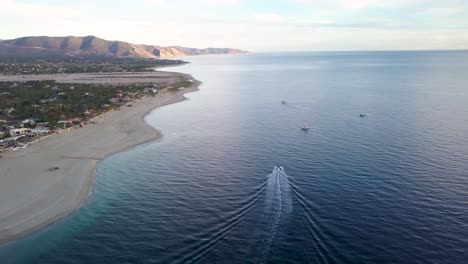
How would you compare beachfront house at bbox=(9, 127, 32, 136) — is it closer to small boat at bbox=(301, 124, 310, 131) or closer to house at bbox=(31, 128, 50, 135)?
house at bbox=(31, 128, 50, 135)

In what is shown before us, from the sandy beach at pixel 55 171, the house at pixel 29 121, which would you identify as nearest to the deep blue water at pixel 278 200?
the sandy beach at pixel 55 171

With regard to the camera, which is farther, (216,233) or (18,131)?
(18,131)

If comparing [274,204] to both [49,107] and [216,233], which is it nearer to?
[216,233]

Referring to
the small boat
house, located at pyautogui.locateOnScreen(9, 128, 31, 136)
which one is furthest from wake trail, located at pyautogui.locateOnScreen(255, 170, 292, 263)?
house, located at pyautogui.locateOnScreen(9, 128, 31, 136)

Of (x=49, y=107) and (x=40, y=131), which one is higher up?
(x=49, y=107)

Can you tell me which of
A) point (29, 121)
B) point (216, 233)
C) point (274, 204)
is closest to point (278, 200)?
point (274, 204)

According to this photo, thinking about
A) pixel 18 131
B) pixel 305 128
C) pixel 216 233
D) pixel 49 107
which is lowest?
pixel 216 233
